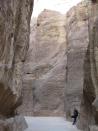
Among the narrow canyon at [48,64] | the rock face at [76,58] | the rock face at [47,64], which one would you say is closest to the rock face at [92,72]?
the narrow canyon at [48,64]

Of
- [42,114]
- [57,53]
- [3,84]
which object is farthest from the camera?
[57,53]

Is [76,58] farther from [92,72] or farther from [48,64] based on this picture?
[92,72]

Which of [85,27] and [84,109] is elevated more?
[85,27]

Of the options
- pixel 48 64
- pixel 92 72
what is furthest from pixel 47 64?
pixel 92 72

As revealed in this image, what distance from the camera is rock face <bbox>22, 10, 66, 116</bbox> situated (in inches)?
1278

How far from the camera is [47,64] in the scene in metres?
35.8

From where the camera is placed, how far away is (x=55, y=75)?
3325cm

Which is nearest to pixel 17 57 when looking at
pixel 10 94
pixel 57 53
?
pixel 10 94

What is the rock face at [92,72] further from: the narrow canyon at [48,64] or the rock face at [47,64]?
the rock face at [47,64]

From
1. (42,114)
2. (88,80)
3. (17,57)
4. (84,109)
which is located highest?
(17,57)

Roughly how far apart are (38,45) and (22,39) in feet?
73.6

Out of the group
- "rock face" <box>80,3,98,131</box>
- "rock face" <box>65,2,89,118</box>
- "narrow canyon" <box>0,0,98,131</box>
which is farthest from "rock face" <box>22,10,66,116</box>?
"rock face" <box>80,3,98,131</box>

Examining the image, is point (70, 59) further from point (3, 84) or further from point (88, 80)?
point (3, 84)

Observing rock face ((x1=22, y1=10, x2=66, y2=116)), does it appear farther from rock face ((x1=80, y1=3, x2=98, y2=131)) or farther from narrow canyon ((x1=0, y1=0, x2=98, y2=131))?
rock face ((x1=80, y1=3, x2=98, y2=131))
